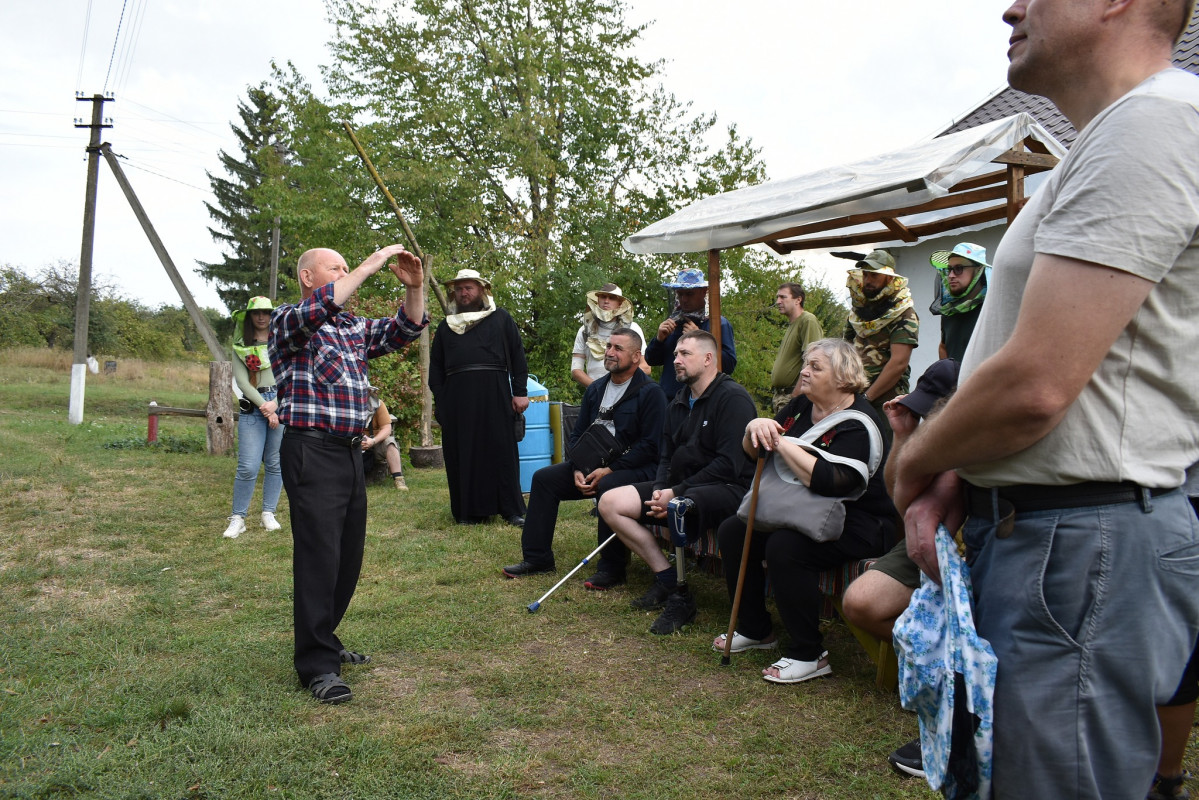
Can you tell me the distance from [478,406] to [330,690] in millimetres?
4038

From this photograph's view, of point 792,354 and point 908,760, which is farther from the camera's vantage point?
point 792,354

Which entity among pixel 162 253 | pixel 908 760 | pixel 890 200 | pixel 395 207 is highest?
pixel 162 253

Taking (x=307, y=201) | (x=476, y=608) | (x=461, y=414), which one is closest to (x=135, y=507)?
(x=461, y=414)

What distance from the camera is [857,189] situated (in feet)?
15.3

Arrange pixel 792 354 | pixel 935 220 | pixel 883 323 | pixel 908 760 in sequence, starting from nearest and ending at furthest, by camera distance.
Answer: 1. pixel 908 760
2. pixel 883 323
3. pixel 792 354
4. pixel 935 220

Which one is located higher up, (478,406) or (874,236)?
(874,236)

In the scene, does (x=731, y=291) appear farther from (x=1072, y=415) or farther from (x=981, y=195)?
(x=1072, y=415)

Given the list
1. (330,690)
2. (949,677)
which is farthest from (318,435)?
(949,677)

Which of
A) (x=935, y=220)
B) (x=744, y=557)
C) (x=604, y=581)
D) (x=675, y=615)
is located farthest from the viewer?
(x=935, y=220)

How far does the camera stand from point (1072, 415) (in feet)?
3.96

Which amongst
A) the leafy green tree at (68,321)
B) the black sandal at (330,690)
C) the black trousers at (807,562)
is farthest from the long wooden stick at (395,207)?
the leafy green tree at (68,321)

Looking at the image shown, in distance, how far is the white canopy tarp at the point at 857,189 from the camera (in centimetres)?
440

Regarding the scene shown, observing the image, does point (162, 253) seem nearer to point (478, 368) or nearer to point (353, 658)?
point (478, 368)

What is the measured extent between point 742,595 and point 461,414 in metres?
3.85
